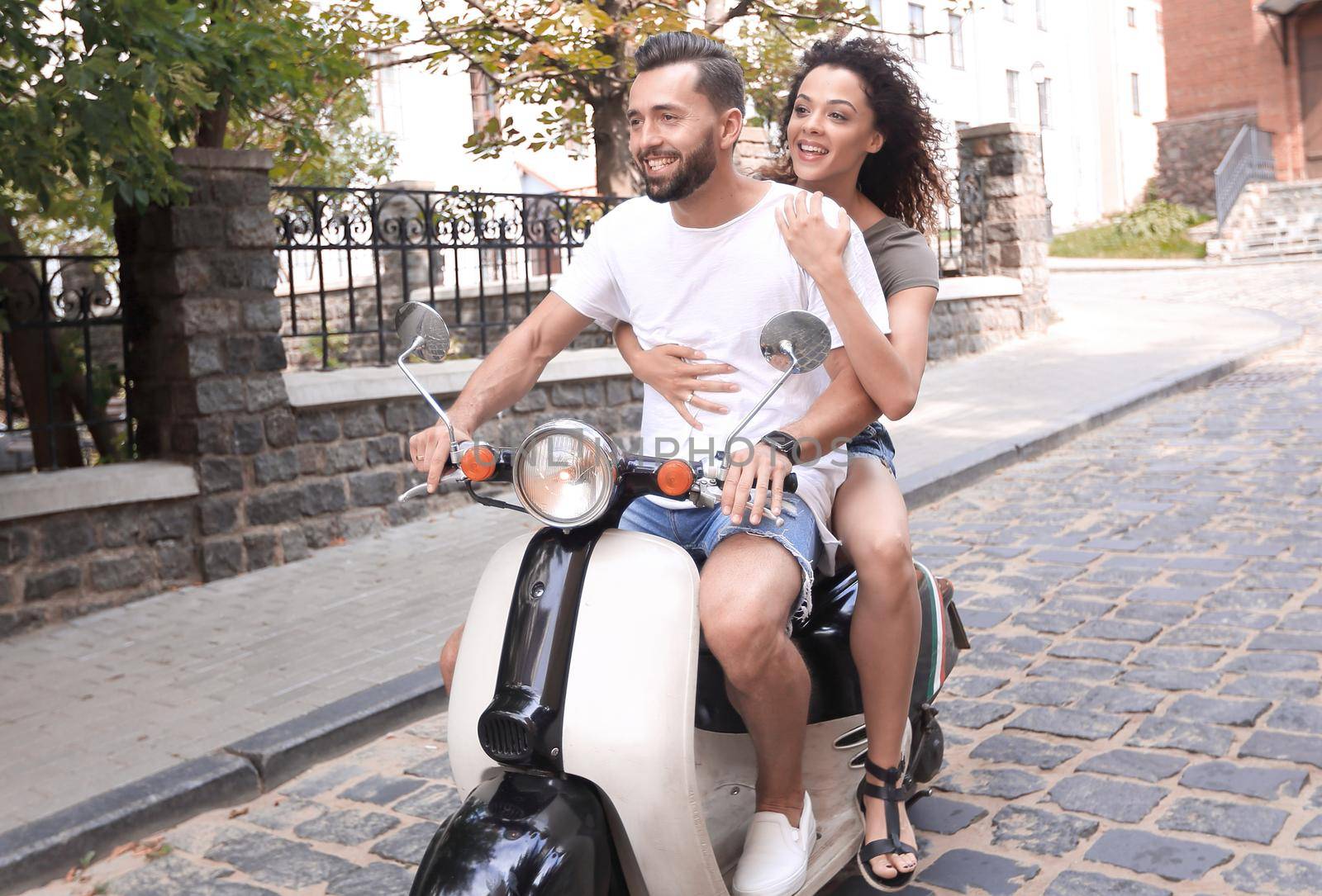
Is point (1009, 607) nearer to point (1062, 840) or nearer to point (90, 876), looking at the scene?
point (1062, 840)

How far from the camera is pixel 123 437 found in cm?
696

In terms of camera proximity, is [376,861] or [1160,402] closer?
[376,861]

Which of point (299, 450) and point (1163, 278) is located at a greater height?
point (1163, 278)

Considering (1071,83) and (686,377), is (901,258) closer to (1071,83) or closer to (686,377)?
(686,377)

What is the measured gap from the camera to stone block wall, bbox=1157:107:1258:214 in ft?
107

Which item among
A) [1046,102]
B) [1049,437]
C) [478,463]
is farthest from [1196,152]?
[478,463]

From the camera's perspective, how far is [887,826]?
9.67 feet

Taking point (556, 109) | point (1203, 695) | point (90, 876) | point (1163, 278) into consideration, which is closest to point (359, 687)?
point (90, 876)

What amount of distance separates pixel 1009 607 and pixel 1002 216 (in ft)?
32.5

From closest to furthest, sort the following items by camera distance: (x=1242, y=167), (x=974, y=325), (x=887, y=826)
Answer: (x=887, y=826), (x=974, y=325), (x=1242, y=167)

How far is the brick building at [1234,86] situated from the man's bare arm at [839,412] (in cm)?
3264

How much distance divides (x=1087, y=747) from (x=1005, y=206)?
11452mm

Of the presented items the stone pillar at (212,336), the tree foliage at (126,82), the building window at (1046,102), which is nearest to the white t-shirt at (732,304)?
the tree foliage at (126,82)

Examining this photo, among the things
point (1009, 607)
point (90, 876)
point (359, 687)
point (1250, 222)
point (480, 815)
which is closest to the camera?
point (480, 815)
